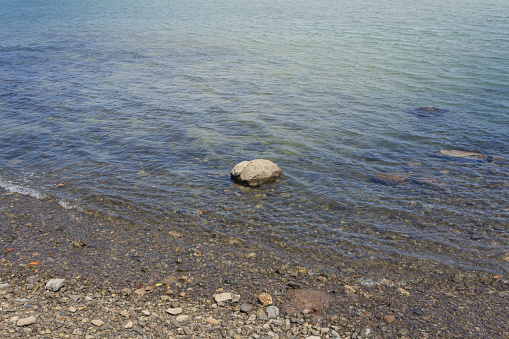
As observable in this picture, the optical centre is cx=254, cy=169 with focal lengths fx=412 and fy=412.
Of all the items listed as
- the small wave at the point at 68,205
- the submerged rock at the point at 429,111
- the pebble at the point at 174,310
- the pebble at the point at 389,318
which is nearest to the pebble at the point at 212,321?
the pebble at the point at 174,310

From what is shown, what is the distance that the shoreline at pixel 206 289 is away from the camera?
260 inches

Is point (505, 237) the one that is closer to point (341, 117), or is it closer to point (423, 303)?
point (423, 303)

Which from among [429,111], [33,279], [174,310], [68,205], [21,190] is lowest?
Result: [21,190]

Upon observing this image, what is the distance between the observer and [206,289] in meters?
7.56

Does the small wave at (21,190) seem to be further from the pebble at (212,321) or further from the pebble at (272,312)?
the pebble at (272,312)

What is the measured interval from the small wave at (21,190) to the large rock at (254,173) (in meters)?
5.23

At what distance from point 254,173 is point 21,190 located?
6414 mm

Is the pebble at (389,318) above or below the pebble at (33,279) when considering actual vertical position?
above

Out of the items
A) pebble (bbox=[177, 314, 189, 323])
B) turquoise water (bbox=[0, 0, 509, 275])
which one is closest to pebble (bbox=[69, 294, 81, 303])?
pebble (bbox=[177, 314, 189, 323])

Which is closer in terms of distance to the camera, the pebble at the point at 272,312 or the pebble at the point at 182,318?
the pebble at the point at 182,318

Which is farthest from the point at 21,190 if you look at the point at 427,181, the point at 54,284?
the point at 427,181

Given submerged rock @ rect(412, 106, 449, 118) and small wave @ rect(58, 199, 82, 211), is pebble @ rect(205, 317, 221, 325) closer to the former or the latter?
small wave @ rect(58, 199, 82, 211)

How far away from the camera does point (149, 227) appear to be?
9703 mm

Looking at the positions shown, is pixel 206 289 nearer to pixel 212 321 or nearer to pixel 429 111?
pixel 212 321
